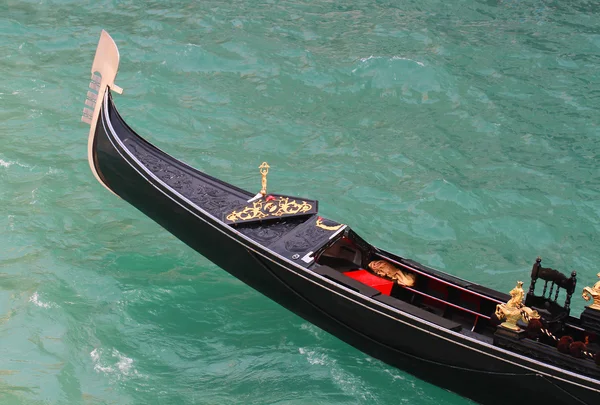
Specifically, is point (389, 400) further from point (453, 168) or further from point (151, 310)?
point (453, 168)

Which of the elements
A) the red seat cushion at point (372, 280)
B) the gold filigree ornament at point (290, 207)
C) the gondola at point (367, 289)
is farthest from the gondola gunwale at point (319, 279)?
the gold filigree ornament at point (290, 207)

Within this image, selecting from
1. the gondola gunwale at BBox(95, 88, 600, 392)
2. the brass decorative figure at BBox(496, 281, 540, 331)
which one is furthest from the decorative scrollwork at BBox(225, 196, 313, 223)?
the brass decorative figure at BBox(496, 281, 540, 331)

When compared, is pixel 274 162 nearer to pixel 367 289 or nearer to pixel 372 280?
pixel 372 280

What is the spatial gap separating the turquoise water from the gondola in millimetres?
637

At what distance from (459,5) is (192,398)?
36.6 ft

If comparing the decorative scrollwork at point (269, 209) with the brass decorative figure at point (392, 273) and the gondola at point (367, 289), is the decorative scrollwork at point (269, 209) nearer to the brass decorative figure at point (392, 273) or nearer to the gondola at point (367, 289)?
the gondola at point (367, 289)

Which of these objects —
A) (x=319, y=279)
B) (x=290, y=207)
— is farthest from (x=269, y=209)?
(x=319, y=279)

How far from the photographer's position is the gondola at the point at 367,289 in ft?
17.5

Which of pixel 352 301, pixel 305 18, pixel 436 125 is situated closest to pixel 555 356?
pixel 352 301

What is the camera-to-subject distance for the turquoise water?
6.60 meters

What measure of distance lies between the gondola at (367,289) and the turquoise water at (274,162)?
2.09 ft

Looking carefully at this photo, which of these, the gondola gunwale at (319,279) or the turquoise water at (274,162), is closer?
the gondola gunwale at (319,279)

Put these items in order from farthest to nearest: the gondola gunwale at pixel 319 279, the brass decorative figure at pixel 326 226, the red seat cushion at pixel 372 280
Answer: the brass decorative figure at pixel 326 226
the red seat cushion at pixel 372 280
the gondola gunwale at pixel 319 279

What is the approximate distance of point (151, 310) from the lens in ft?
23.6
